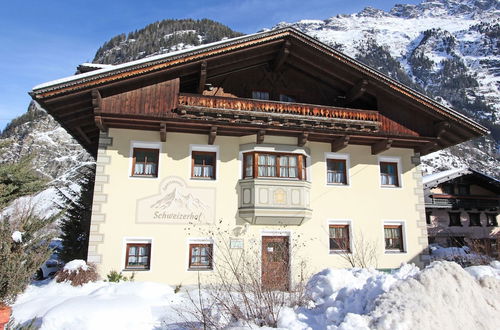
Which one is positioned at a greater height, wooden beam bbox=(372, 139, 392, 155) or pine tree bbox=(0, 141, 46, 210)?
wooden beam bbox=(372, 139, 392, 155)

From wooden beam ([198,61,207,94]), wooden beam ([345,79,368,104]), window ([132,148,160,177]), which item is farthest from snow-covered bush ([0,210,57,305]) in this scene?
wooden beam ([345,79,368,104])

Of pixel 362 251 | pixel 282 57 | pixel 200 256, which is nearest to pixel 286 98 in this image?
pixel 282 57

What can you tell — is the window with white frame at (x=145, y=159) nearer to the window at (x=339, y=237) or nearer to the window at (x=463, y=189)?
the window at (x=339, y=237)

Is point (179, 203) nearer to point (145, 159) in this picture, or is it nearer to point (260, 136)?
point (145, 159)

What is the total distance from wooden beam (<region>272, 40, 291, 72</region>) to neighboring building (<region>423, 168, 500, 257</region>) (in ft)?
46.3

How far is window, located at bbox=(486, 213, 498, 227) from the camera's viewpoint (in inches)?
1028

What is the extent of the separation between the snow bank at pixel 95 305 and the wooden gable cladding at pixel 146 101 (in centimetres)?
528

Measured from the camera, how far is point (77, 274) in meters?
11.2

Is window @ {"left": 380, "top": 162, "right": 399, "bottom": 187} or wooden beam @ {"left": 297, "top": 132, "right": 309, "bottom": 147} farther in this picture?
window @ {"left": 380, "top": 162, "right": 399, "bottom": 187}

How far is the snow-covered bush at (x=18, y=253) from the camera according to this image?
7348 mm

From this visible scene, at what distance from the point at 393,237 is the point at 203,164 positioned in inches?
303

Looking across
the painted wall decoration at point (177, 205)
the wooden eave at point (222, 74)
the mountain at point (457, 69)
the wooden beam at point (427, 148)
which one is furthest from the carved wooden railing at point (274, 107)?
the mountain at point (457, 69)

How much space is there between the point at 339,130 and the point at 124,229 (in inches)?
314

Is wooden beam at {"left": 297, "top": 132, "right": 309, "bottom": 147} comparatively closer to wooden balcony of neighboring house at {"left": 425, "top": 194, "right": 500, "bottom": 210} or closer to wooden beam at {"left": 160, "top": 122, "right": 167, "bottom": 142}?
wooden beam at {"left": 160, "top": 122, "right": 167, "bottom": 142}
